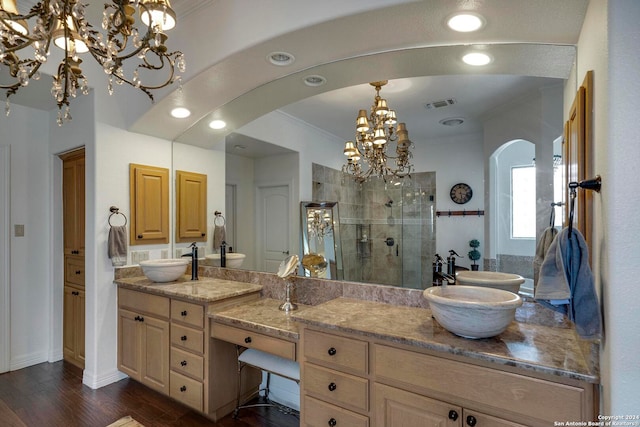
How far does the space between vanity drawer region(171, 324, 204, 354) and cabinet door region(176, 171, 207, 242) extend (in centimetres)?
104

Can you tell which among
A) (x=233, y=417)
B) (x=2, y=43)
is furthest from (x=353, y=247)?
(x=2, y=43)

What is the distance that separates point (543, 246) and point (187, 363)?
2.45 meters

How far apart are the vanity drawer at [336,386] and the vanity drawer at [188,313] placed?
3.19 ft

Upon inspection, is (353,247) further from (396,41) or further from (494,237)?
(396,41)

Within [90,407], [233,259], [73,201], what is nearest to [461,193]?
[233,259]

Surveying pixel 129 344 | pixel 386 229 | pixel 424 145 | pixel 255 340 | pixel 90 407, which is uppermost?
pixel 424 145

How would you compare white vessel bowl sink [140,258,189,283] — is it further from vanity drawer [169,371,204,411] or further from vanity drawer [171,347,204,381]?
vanity drawer [169,371,204,411]

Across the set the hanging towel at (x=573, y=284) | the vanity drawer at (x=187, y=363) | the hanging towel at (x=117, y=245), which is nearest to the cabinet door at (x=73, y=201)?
the hanging towel at (x=117, y=245)

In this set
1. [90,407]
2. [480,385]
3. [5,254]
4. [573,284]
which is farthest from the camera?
[5,254]

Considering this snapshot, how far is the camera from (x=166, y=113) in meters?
2.88

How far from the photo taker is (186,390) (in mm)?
2441

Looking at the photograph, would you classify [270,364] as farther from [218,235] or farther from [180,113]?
[180,113]

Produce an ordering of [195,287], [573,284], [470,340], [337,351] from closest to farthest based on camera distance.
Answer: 1. [573,284]
2. [470,340]
3. [337,351]
4. [195,287]

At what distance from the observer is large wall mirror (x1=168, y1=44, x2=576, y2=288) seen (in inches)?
71.3
